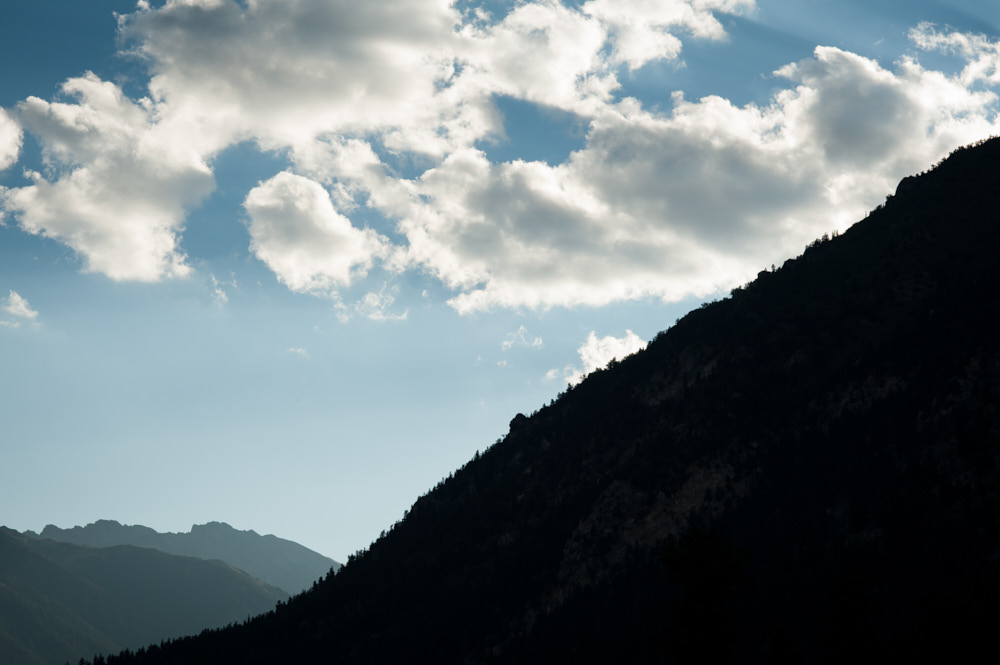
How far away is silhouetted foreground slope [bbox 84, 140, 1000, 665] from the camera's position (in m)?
99.1

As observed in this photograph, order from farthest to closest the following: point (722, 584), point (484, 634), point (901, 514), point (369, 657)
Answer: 1. point (369, 657)
2. point (484, 634)
3. point (901, 514)
4. point (722, 584)

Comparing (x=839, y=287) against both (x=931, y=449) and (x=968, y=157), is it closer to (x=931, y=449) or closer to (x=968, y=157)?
(x=968, y=157)

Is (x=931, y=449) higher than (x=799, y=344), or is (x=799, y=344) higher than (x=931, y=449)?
(x=799, y=344)

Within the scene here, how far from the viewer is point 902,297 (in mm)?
167125

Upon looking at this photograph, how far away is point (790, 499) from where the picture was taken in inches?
5413

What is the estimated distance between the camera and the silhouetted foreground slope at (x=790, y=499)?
325ft

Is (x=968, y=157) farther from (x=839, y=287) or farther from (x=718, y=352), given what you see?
(x=718, y=352)

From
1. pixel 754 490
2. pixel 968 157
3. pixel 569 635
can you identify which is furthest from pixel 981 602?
pixel 968 157

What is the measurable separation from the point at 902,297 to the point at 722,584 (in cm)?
11215

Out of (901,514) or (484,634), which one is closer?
(901,514)

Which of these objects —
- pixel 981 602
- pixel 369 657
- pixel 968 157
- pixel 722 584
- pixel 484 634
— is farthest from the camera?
pixel 968 157

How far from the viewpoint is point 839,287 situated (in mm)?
182375

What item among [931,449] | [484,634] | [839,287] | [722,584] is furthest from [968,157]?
[722,584]

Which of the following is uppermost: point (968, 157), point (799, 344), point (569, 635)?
point (968, 157)
